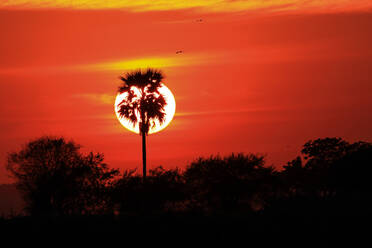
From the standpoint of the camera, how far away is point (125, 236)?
55.8 metres

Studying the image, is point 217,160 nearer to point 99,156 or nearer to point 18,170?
point 99,156

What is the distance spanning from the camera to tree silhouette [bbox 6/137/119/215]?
3601 inches

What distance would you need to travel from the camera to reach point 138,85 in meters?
91.6

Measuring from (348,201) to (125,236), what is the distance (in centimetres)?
1394

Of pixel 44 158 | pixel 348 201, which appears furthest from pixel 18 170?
pixel 348 201

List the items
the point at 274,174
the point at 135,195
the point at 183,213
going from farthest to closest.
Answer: the point at 274,174 < the point at 135,195 < the point at 183,213

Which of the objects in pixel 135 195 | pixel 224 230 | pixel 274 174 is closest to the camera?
pixel 224 230

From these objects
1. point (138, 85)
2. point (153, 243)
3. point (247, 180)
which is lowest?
point (153, 243)

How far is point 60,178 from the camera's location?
307 feet

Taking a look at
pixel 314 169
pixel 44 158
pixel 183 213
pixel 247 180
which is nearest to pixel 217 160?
pixel 247 180

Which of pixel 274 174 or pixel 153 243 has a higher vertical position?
pixel 274 174

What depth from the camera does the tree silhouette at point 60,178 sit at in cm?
9146

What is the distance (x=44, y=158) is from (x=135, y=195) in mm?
12503

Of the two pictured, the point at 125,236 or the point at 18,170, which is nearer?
the point at 125,236
